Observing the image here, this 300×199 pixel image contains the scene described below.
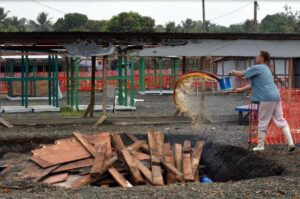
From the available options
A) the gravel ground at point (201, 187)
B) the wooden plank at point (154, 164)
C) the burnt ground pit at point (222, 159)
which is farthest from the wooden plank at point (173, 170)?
the gravel ground at point (201, 187)

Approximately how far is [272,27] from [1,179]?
5857 centimetres

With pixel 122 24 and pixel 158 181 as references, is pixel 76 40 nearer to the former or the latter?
pixel 158 181

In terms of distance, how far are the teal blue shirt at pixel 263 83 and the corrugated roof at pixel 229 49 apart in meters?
5.71

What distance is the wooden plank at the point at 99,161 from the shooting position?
1018 centimetres

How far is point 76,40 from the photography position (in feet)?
54.0

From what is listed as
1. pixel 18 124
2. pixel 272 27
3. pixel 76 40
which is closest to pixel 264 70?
pixel 76 40

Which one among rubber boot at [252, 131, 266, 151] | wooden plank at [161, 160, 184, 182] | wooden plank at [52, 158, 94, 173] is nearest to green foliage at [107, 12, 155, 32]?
rubber boot at [252, 131, 266, 151]

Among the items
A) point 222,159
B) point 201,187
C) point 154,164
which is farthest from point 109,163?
point 201,187

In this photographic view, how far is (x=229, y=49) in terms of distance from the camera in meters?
16.8

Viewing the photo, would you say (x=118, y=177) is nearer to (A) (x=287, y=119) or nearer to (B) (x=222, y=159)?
(B) (x=222, y=159)

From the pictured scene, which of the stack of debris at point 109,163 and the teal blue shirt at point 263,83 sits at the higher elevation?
the teal blue shirt at point 263,83

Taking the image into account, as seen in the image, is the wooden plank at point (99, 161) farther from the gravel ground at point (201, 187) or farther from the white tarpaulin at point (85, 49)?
the white tarpaulin at point (85, 49)

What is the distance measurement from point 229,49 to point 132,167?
24.6 ft

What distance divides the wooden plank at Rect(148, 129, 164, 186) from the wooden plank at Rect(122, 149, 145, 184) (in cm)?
25
